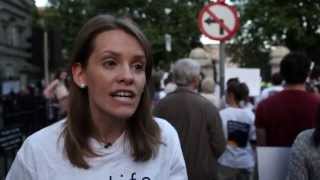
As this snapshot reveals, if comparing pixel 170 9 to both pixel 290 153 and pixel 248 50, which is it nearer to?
pixel 248 50

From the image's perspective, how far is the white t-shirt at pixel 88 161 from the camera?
2.34 m

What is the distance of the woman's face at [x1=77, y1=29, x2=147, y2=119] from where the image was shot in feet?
7.56

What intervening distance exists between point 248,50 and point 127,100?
44979mm

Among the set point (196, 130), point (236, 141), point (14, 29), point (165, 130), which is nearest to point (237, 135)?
point (236, 141)

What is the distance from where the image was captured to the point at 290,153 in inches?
156

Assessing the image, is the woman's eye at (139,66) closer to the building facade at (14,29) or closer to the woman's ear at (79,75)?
the woman's ear at (79,75)

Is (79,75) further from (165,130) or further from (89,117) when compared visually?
(165,130)

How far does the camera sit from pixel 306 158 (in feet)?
12.5

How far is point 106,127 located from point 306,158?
1.68 meters

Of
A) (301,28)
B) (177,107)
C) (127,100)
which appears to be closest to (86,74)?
(127,100)

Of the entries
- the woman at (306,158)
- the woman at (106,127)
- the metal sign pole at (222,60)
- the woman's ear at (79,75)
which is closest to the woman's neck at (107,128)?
the woman at (106,127)

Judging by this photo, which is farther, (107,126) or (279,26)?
(279,26)

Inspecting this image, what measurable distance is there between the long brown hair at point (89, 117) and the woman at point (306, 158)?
150 centimetres

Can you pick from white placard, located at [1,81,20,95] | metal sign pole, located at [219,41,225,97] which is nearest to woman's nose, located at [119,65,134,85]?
metal sign pole, located at [219,41,225,97]
